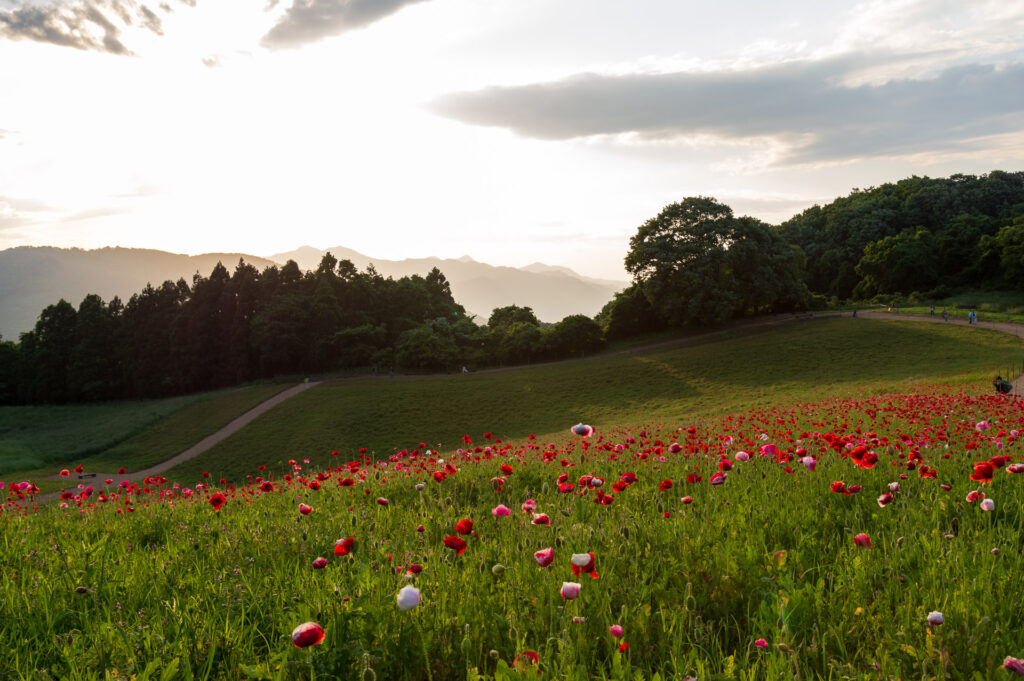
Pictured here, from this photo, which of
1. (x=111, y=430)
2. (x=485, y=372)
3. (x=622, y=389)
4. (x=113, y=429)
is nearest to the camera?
(x=622, y=389)

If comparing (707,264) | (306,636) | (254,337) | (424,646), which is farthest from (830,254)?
(306,636)

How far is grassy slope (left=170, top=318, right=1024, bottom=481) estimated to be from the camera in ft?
106

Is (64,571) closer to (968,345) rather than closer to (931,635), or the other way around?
(931,635)

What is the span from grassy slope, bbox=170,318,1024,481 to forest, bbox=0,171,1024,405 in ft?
21.0

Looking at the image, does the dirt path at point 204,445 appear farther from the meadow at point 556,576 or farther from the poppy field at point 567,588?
the poppy field at point 567,588

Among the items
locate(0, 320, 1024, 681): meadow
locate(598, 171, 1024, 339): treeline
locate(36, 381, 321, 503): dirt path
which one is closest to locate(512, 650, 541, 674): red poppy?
locate(0, 320, 1024, 681): meadow

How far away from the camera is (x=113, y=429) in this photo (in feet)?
145

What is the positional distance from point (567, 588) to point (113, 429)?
53.7 m

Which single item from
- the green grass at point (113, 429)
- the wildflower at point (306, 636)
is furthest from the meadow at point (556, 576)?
the green grass at point (113, 429)

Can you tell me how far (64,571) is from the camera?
394 cm

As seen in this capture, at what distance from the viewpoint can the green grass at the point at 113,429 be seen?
3559cm

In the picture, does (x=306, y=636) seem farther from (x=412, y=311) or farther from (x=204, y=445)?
(x=412, y=311)

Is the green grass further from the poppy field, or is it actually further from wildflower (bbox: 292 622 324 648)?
wildflower (bbox: 292 622 324 648)

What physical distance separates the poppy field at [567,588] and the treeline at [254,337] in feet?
165
